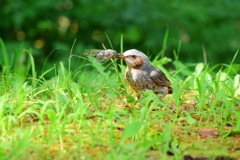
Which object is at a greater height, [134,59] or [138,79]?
[134,59]

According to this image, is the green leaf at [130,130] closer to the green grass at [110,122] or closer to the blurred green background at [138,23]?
the green grass at [110,122]

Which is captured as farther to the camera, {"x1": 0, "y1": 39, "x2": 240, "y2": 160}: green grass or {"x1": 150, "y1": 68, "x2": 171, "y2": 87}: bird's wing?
{"x1": 150, "y1": 68, "x2": 171, "y2": 87}: bird's wing

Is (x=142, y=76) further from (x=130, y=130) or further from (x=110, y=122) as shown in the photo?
(x=130, y=130)

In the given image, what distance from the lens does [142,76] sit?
4.90 meters

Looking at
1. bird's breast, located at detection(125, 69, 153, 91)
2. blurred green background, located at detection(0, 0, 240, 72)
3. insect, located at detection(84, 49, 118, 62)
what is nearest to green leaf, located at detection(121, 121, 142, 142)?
bird's breast, located at detection(125, 69, 153, 91)

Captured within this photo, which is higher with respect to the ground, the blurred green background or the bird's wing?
the bird's wing

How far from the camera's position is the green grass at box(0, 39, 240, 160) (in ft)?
12.3

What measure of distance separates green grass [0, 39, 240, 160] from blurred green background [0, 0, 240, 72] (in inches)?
235

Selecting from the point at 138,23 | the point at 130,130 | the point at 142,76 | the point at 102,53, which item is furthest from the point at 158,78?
the point at 138,23

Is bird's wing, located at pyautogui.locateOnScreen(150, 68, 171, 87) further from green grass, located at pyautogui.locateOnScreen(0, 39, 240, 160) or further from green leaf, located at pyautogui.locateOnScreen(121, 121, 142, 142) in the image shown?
green leaf, located at pyautogui.locateOnScreen(121, 121, 142, 142)

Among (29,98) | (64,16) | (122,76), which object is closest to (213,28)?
(64,16)

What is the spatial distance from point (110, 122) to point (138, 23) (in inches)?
287

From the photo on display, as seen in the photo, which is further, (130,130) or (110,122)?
(110,122)

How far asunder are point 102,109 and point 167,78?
795mm
